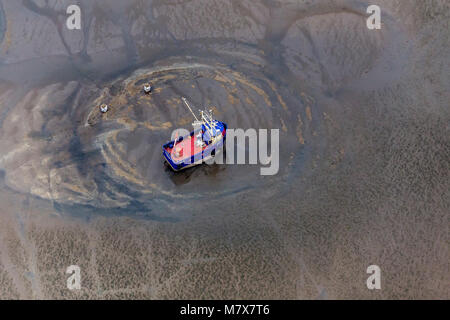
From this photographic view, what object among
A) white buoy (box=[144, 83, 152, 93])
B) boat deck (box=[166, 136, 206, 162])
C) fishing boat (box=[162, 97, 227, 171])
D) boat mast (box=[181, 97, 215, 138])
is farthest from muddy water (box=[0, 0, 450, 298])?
boat deck (box=[166, 136, 206, 162])

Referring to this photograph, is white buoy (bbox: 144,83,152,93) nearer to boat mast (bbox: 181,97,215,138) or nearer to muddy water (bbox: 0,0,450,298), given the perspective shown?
muddy water (bbox: 0,0,450,298)

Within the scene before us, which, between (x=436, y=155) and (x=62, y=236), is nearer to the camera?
(x=62, y=236)

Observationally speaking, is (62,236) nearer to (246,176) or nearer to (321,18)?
(246,176)

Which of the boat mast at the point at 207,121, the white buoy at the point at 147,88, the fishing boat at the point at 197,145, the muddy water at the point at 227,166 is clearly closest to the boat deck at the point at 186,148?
the fishing boat at the point at 197,145

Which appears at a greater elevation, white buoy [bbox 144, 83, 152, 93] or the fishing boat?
white buoy [bbox 144, 83, 152, 93]

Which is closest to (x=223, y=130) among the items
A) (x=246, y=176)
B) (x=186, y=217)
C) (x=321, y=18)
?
(x=246, y=176)

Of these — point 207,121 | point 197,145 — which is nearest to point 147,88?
point 207,121
